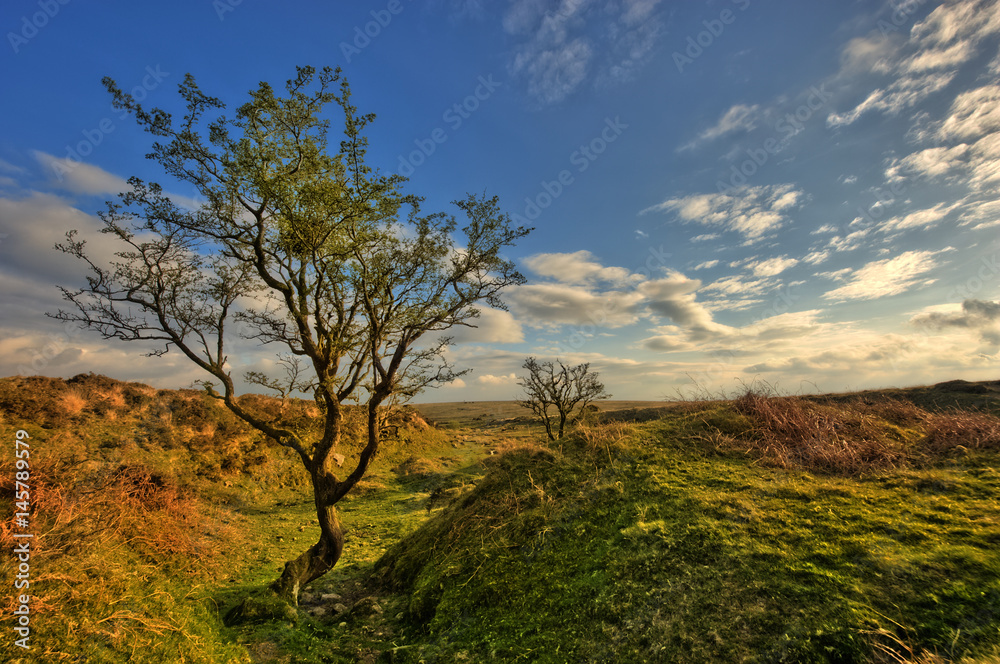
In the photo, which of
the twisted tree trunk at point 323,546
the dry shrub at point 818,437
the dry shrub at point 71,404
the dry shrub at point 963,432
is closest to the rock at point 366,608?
the twisted tree trunk at point 323,546

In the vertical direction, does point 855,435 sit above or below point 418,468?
above

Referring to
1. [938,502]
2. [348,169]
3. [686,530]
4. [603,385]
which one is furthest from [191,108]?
[603,385]

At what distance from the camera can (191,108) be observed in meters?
8.10

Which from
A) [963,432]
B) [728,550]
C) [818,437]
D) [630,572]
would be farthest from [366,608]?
[963,432]

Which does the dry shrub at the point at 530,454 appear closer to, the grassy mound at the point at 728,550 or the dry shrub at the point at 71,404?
the grassy mound at the point at 728,550

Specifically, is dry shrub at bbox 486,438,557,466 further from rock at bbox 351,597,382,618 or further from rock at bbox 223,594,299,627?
rock at bbox 223,594,299,627

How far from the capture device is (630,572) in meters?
5.28

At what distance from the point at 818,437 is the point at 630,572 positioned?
5.00 metres

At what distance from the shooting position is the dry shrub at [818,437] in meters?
6.66

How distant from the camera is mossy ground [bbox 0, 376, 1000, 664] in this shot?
12.5ft

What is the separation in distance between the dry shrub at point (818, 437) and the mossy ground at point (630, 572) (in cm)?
12

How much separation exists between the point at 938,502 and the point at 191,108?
1433 centimetres

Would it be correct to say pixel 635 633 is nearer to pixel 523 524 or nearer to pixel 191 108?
pixel 523 524

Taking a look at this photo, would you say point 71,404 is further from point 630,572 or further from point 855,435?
point 855,435
